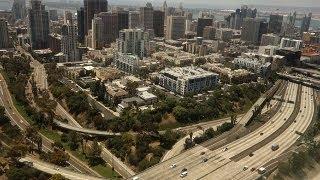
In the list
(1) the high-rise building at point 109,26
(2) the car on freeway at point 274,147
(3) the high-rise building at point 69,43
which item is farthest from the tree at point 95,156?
(1) the high-rise building at point 109,26

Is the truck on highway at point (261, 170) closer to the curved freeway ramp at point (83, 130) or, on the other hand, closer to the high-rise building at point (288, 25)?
the curved freeway ramp at point (83, 130)

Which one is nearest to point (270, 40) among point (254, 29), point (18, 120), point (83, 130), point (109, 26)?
point (254, 29)

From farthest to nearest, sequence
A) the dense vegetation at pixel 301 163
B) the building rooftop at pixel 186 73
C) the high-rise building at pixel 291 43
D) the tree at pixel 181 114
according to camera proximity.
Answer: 1. the high-rise building at pixel 291 43
2. the building rooftop at pixel 186 73
3. the tree at pixel 181 114
4. the dense vegetation at pixel 301 163

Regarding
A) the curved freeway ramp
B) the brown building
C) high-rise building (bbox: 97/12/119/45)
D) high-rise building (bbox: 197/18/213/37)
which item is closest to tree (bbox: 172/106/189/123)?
the curved freeway ramp

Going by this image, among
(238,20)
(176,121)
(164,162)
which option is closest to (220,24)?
(238,20)

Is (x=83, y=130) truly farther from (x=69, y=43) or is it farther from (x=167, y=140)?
(x=69, y=43)

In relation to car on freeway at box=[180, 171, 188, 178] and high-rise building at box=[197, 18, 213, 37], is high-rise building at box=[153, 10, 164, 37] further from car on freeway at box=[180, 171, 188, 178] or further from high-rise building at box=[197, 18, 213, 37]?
car on freeway at box=[180, 171, 188, 178]

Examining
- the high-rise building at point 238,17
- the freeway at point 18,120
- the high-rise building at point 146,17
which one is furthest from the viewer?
the high-rise building at point 238,17
